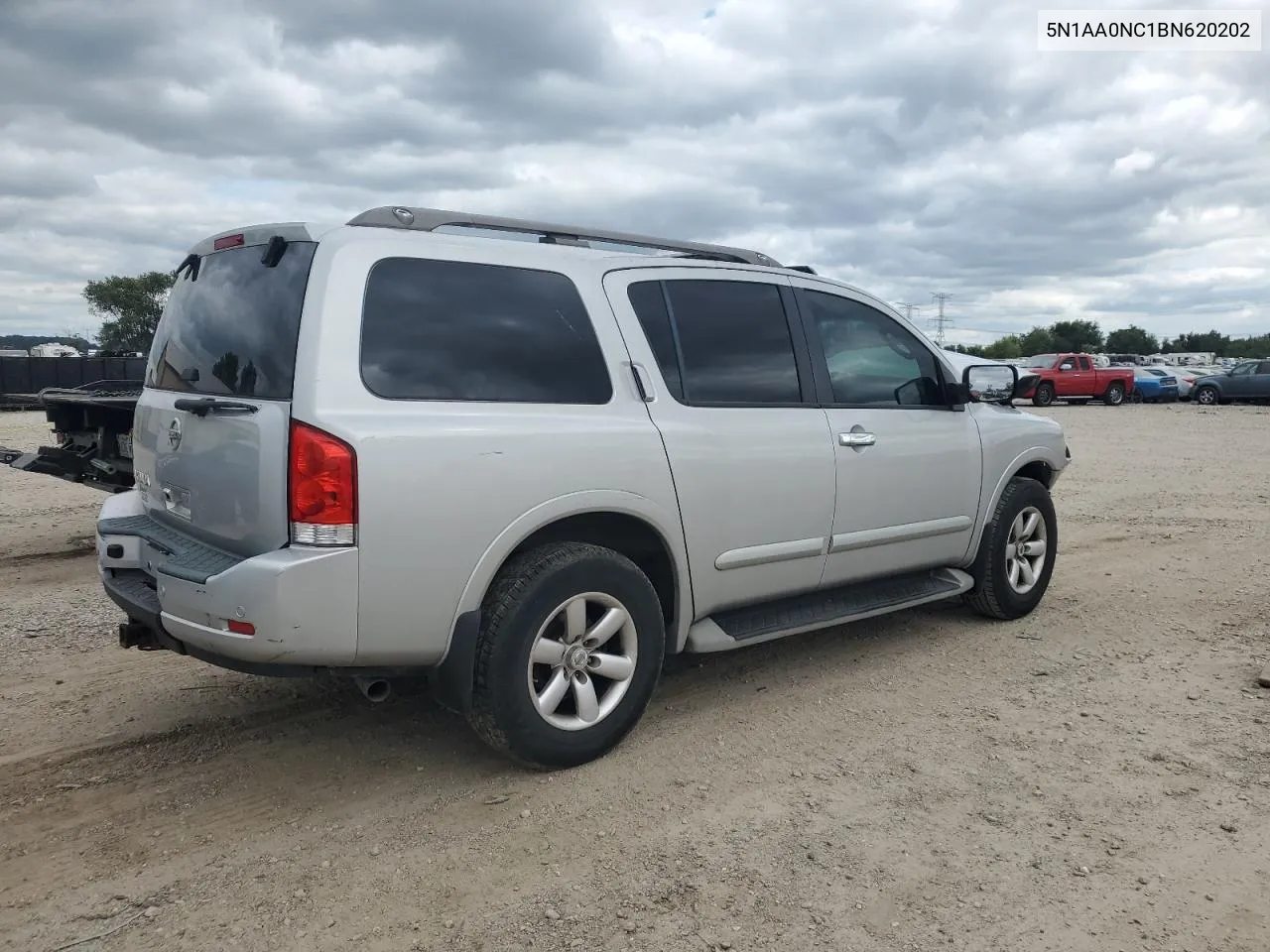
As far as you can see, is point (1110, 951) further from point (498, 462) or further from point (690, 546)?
point (498, 462)

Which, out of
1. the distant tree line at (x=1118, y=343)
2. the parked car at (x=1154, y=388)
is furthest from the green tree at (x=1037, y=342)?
→ the parked car at (x=1154, y=388)

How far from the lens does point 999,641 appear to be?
5.11 metres

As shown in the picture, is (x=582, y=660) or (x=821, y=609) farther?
(x=821, y=609)

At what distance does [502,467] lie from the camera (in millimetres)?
3170

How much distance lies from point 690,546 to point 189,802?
1950 millimetres

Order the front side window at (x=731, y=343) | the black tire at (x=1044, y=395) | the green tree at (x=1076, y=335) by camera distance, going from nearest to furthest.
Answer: the front side window at (x=731, y=343)
the black tire at (x=1044, y=395)
the green tree at (x=1076, y=335)

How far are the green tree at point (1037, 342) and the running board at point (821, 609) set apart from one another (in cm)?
9926

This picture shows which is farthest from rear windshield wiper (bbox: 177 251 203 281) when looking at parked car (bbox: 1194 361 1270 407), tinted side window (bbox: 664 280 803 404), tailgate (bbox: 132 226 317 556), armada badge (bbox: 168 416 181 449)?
parked car (bbox: 1194 361 1270 407)

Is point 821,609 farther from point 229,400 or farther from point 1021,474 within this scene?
point 229,400

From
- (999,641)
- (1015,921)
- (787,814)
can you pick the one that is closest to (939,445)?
(999,641)

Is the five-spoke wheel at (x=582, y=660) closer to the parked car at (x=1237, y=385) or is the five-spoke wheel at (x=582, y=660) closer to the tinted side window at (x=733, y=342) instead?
the tinted side window at (x=733, y=342)

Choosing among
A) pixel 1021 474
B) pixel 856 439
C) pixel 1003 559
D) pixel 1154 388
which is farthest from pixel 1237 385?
pixel 856 439

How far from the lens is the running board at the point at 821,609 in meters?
3.93

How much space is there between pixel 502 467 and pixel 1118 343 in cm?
11309
